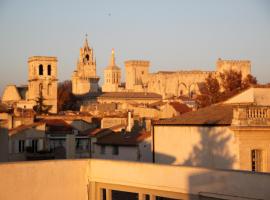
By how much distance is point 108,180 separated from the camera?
16438 mm

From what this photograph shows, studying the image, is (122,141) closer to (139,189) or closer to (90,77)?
(139,189)

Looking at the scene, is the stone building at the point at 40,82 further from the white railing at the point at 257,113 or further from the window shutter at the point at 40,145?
the white railing at the point at 257,113

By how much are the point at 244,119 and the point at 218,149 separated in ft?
5.15

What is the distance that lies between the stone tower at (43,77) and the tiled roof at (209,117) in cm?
10585

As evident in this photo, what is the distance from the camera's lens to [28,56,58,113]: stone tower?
433ft

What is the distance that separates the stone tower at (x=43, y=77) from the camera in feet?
433

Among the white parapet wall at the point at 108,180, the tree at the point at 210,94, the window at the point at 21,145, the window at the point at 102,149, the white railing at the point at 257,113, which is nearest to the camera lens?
the white parapet wall at the point at 108,180

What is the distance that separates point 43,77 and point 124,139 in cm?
10067

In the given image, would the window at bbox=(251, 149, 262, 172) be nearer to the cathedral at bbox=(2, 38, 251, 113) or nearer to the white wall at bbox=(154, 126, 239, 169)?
the white wall at bbox=(154, 126, 239, 169)

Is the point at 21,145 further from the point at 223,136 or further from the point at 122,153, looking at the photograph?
the point at 223,136

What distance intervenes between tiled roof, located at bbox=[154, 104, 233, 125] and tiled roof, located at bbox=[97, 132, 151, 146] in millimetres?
7036

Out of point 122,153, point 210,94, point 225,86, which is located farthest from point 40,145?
point 225,86

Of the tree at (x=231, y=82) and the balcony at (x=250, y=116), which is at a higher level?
the tree at (x=231, y=82)

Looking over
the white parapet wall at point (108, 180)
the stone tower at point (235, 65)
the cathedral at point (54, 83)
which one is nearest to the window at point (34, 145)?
the white parapet wall at point (108, 180)
